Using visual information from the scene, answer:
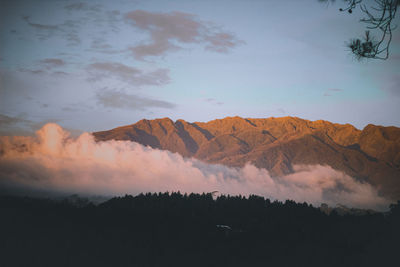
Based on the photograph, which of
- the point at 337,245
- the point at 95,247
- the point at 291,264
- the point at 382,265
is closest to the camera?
the point at 382,265

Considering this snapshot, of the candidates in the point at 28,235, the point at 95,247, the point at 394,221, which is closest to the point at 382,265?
the point at 394,221

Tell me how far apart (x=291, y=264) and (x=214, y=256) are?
3809 cm

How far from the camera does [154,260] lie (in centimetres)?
16550

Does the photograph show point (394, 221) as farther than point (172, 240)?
No

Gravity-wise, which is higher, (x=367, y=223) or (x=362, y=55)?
(x=362, y=55)

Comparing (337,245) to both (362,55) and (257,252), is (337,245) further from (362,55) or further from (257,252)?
(362,55)

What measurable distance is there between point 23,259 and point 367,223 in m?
168

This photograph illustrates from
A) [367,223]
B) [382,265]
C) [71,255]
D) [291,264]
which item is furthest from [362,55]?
[367,223]

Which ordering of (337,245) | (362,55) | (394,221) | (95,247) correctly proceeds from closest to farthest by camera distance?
1. (362,55)
2. (394,221)
3. (95,247)
4. (337,245)


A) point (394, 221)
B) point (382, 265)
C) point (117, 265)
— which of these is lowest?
point (117, 265)

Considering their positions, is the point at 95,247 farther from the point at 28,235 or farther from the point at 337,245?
the point at 337,245

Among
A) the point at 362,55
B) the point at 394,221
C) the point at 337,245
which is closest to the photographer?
the point at 362,55

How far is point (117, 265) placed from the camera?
161500 millimetres

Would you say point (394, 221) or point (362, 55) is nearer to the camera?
point (362, 55)
